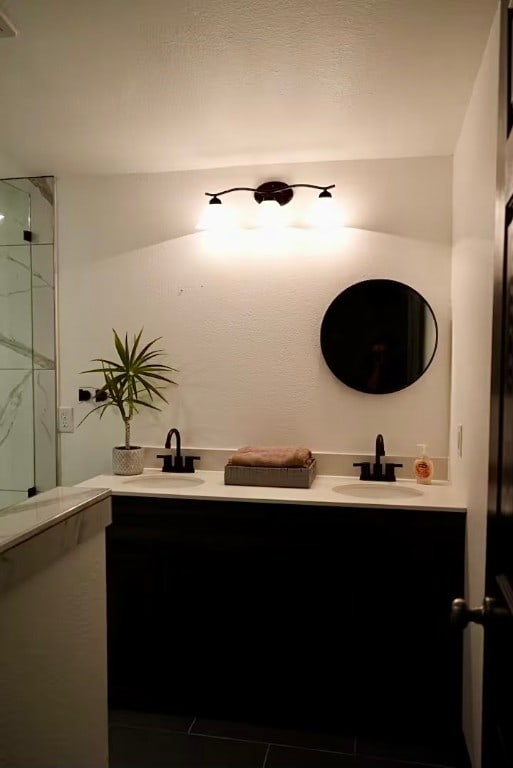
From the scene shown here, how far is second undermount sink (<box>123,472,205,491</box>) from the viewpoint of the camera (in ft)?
8.77

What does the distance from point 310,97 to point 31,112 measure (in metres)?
1.08

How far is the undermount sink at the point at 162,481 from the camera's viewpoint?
2.68 meters

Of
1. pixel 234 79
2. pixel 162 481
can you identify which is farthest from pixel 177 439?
pixel 234 79

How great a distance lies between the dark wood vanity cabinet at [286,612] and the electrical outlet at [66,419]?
0.74 metres

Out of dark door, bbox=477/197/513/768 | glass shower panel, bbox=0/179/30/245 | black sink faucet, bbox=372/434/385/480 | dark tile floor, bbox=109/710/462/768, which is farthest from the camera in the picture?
glass shower panel, bbox=0/179/30/245

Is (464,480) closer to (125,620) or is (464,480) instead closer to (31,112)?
(125,620)

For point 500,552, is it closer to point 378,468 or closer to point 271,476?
point 271,476

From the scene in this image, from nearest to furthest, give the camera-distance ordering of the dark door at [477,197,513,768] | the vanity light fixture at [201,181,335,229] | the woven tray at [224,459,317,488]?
the dark door at [477,197,513,768] < the woven tray at [224,459,317,488] < the vanity light fixture at [201,181,335,229]

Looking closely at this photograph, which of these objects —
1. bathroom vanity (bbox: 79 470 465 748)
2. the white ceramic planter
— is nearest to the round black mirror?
bathroom vanity (bbox: 79 470 465 748)

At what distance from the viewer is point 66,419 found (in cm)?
298

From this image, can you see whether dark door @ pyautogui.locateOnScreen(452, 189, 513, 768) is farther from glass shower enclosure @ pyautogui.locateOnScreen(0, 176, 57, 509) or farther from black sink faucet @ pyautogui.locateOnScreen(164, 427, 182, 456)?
glass shower enclosure @ pyautogui.locateOnScreen(0, 176, 57, 509)

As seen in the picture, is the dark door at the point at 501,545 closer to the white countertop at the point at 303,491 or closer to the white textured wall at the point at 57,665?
the white textured wall at the point at 57,665

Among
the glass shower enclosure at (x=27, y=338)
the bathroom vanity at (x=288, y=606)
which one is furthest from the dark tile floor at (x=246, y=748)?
the glass shower enclosure at (x=27, y=338)

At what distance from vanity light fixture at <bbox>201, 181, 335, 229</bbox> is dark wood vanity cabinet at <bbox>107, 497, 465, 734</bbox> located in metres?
1.31
